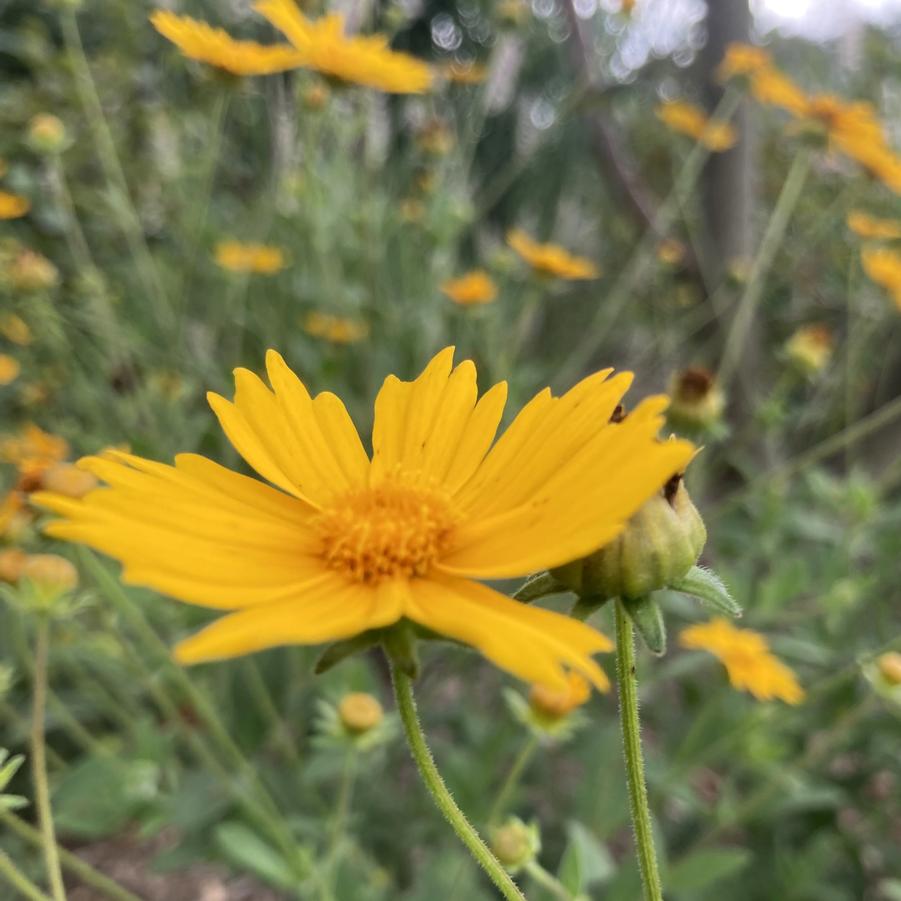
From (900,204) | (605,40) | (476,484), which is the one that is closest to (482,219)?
(605,40)

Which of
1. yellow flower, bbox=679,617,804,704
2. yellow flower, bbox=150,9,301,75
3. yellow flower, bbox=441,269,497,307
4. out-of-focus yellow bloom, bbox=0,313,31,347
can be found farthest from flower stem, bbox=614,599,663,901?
out-of-focus yellow bloom, bbox=0,313,31,347

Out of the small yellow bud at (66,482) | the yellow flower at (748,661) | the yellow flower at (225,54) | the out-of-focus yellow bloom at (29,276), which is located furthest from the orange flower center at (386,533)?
the out-of-focus yellow bloom at (29,276)

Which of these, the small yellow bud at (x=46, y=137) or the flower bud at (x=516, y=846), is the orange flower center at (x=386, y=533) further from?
the small yellow bud at (x=46, y=137)

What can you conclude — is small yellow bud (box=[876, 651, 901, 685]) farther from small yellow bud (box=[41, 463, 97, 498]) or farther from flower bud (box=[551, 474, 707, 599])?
small yellow bud (box=[41, 463, 97, 498])

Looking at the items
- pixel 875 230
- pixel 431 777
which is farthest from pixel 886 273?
pixel 431 777

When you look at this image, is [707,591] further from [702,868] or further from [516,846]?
[702,868]

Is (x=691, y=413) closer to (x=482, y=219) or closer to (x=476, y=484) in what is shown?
(x=476, y=484)
